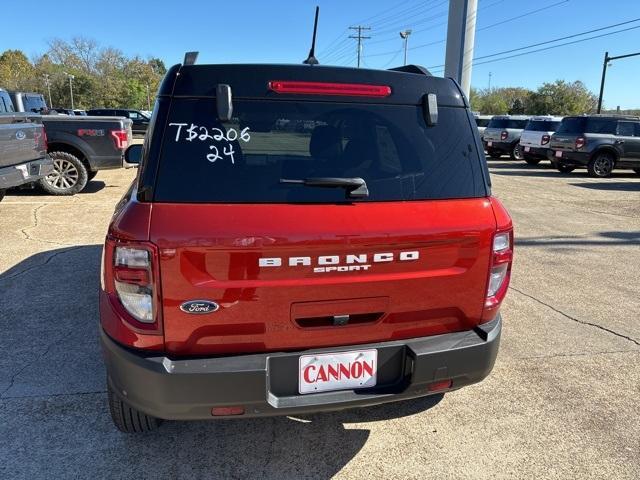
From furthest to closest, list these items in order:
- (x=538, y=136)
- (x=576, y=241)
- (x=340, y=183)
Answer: (x=538, y=136) → (x=576, y=241) → (x=340, y=183)

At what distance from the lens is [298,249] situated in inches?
81.9

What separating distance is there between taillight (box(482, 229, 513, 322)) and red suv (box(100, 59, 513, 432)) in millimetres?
12

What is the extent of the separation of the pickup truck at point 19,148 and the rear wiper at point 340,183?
6706 mm

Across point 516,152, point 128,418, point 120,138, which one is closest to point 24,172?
point 120,138

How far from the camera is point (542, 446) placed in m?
2.72

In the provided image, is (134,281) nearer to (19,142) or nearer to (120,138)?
(19,142)

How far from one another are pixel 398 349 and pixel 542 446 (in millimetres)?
1141

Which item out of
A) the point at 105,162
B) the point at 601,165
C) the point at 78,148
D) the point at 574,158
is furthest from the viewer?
the point at 601,165

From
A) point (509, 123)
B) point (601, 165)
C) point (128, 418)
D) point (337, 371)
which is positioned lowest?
point (128, 418)

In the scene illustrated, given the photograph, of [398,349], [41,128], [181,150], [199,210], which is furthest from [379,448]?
[41,128]

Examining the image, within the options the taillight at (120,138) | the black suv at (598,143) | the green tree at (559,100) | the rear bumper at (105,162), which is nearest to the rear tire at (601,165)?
the black suv at (598,143)

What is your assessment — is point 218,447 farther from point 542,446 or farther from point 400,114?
point 400,114

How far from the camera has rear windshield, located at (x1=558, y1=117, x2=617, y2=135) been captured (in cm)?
1523

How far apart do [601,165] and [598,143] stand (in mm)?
884
